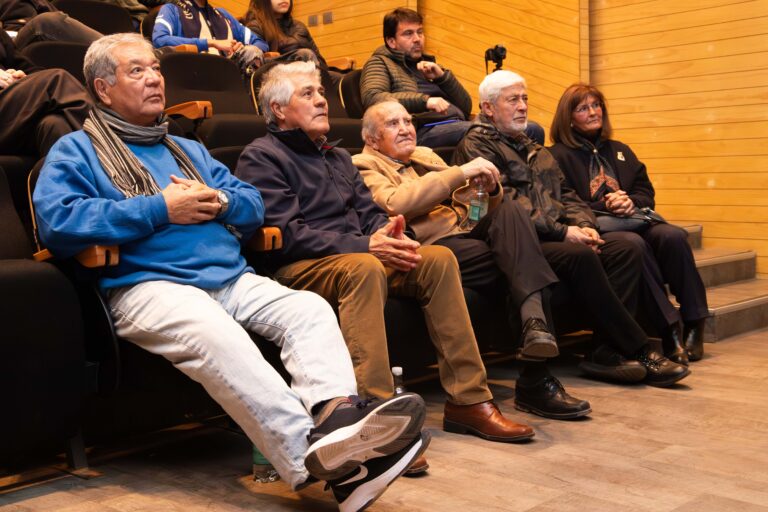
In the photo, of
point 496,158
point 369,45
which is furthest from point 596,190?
point 369,45

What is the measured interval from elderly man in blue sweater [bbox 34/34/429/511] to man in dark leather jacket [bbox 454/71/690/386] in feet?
3.38

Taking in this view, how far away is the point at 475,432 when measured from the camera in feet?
7.58

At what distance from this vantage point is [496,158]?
10.1 ft

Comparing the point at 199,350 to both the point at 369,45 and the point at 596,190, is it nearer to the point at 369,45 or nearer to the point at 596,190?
the point at 596,190

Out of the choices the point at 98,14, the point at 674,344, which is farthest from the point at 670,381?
the point at 98,14

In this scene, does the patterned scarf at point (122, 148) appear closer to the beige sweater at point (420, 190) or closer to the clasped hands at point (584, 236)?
the beige sweater at point (420, 190)

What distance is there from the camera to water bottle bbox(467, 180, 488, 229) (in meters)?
2.78

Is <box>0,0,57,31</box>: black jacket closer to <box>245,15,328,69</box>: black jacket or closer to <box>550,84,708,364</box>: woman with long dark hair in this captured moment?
<box>245,15,328,69</box>: black jacket

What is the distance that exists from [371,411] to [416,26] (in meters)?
2.81

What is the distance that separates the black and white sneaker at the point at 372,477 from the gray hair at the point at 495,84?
1.74 m

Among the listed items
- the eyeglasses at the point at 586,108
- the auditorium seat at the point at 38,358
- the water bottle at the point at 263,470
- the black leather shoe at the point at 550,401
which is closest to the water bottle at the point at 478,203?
the black leather shoe at the point at 550,401

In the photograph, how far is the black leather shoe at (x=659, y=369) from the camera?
9.29 feet

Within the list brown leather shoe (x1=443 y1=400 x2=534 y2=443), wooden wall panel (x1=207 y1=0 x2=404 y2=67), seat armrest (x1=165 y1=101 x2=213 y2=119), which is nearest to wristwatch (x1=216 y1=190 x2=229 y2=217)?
brown leather shoe (x1=443 y1=400 x2=534 y2=443)

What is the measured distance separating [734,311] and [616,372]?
3.53ft
